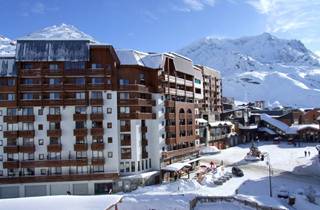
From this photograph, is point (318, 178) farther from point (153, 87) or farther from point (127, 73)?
point (127, 73)

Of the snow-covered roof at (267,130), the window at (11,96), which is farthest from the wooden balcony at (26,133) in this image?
the snow-covered roof at (267,130)

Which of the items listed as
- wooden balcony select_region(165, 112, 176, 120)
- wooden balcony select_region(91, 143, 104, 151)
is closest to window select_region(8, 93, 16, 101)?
wooden balcony select_region(91, 143, 104, 151)

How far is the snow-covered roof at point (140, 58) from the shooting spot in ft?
252

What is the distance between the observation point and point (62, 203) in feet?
127

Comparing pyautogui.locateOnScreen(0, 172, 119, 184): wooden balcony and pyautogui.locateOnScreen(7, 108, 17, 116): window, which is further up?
pyautogui.locateOnScreen(7, 108, 17, 116): window

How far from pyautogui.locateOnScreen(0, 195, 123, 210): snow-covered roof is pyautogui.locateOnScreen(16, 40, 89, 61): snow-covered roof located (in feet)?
121

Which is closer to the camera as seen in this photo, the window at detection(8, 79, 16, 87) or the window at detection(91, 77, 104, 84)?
the window at detection(8, 79, 16, 87)

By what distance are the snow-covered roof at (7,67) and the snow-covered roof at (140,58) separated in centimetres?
1727

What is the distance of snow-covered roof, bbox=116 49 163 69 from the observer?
252 ft

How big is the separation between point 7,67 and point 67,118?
506 inches

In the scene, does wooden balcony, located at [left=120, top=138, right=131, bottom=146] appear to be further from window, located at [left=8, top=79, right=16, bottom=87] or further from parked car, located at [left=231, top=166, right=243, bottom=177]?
parked car, located at [left=231, top=166, right=243, bottom=177]

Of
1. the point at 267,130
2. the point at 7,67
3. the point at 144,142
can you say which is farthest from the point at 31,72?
the point at 267,130

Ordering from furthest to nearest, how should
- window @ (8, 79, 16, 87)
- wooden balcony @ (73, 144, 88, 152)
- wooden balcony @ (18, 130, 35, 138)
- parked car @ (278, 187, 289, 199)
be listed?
wooden balcony @ (73, 144, 88, 152) < window @ (8, 79, 16, 87) < wooden balcony @ (18, 130, 35, 138) < parked car @ (278, 187, 289, 199)

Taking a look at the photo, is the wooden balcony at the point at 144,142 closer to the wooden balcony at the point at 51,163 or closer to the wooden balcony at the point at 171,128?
the wooden balcony at the point at 171,128
